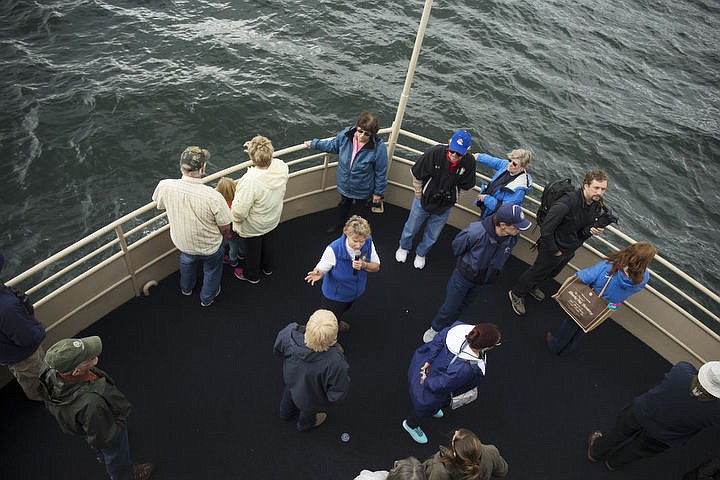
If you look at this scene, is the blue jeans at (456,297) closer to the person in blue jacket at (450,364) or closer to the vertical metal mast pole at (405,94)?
the person in blue jacket at (450,364)

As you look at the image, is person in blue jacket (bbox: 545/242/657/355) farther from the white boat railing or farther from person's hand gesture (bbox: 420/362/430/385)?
person's hand gesture (bbox: 420/362/430/385)

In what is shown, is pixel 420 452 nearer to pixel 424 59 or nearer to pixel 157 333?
pixel 157 333

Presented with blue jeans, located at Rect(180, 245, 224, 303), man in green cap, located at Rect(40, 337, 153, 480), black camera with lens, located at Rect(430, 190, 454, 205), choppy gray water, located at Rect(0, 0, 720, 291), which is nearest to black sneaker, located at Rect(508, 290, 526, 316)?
black camera with lens, located at Rect(430, 190, 454, 205)

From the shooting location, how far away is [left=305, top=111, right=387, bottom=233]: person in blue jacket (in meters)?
5.54

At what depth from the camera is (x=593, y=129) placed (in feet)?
49.9

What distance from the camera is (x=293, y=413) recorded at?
4676 millimetres

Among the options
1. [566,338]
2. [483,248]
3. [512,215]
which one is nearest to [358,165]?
[483,248]

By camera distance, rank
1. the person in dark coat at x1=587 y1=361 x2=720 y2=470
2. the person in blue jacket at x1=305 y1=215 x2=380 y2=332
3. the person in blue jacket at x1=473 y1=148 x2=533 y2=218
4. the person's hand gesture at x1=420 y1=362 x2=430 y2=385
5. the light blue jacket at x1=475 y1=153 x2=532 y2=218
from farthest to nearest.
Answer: the light blue jacket at x1=475 y1=153 x2=532 y2=218 → the person in blue jacket at x1=473 y1=148 x2=533 y2=218 → the person in blue jacket at x1=305 y1=215 x2=380 y2=332 → the person's hand gesture at x1=420 y1=362 x2=430 y2=385 → the person in dark coat at x1=587 y1=361 x2=720 y2=470

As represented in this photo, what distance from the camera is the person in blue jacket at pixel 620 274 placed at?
4496 millimetres

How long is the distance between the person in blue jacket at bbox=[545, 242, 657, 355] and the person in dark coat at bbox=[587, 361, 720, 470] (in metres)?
0.94

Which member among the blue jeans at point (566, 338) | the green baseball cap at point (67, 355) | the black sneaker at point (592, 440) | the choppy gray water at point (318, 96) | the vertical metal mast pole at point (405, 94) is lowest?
the choppy gray water at point (318, 96)

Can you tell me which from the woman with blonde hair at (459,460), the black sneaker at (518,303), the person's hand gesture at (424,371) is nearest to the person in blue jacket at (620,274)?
the black sneaker at (518,303)

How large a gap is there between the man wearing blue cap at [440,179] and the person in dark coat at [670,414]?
9.22 feet

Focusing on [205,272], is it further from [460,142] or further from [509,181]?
[509,181]
